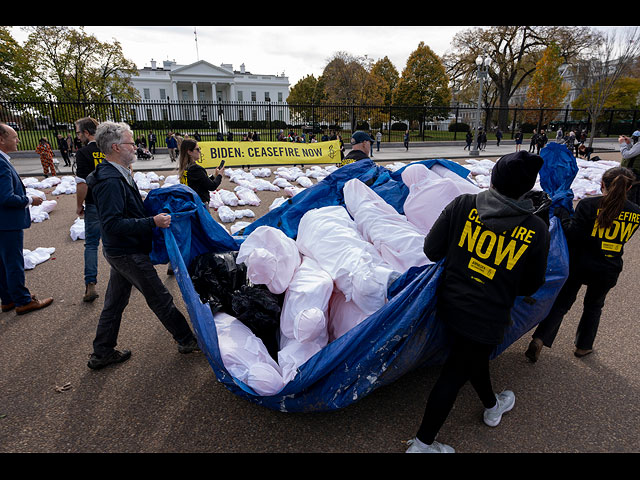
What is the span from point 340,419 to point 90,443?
1313 millimetres

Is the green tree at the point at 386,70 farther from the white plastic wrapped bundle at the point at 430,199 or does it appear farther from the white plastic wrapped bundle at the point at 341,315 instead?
the white plastic wrapped bundle at the point at 341,315

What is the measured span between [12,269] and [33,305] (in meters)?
0.36

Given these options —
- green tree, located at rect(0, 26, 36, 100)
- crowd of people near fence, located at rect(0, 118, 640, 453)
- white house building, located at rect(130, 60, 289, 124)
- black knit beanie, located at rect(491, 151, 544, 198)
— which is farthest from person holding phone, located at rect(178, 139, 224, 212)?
white house building, located at rect(130, 60, 289, 124)

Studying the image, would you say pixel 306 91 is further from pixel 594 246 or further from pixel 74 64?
pixel 594 246

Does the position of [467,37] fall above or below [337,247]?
above

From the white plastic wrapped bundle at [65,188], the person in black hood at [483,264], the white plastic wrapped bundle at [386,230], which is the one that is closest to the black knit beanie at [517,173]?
the person in black hood at [483,264]

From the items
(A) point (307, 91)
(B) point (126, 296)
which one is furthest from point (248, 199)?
(A) point (307, 91)

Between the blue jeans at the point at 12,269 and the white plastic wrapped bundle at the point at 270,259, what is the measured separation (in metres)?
2.01

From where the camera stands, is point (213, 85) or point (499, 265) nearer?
point (499, 265)

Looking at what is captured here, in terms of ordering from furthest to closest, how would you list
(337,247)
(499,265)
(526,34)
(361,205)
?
1. (526,34)
2. (361,205)
3. (337,247)
4. (499,265)

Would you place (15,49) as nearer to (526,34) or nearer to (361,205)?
(361,205)

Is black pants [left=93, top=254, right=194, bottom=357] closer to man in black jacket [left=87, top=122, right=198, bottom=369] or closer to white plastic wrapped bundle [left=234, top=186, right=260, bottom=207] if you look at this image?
man in black jacket [left=87, top=122, right=198, bottom=369]

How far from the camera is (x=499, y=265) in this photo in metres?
1.53
